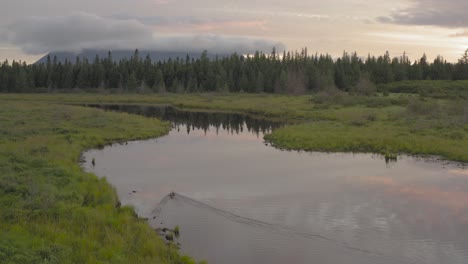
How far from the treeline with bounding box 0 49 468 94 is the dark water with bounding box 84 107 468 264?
316 ft

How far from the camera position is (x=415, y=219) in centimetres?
1873

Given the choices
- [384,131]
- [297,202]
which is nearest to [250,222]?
[297,202]

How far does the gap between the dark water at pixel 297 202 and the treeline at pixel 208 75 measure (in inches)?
3789

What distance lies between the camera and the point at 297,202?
2097cm

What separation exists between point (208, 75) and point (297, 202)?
125 meters

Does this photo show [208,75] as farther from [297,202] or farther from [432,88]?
[297,202]

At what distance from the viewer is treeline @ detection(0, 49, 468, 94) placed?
440ft

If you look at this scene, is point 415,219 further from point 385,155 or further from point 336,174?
point 385,155

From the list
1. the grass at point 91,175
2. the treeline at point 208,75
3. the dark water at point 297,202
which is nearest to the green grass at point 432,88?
the treeline at point 208,75

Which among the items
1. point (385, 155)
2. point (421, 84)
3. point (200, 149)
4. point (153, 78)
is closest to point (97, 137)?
point (200, 149)

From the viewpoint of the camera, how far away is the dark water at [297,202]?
15352 mm

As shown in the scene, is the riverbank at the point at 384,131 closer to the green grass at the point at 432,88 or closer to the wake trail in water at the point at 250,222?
the wake trail in water at the point at 250,222

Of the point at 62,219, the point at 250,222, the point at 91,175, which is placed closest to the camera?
the point at 62,219

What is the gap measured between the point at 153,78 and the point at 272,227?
134 meters
